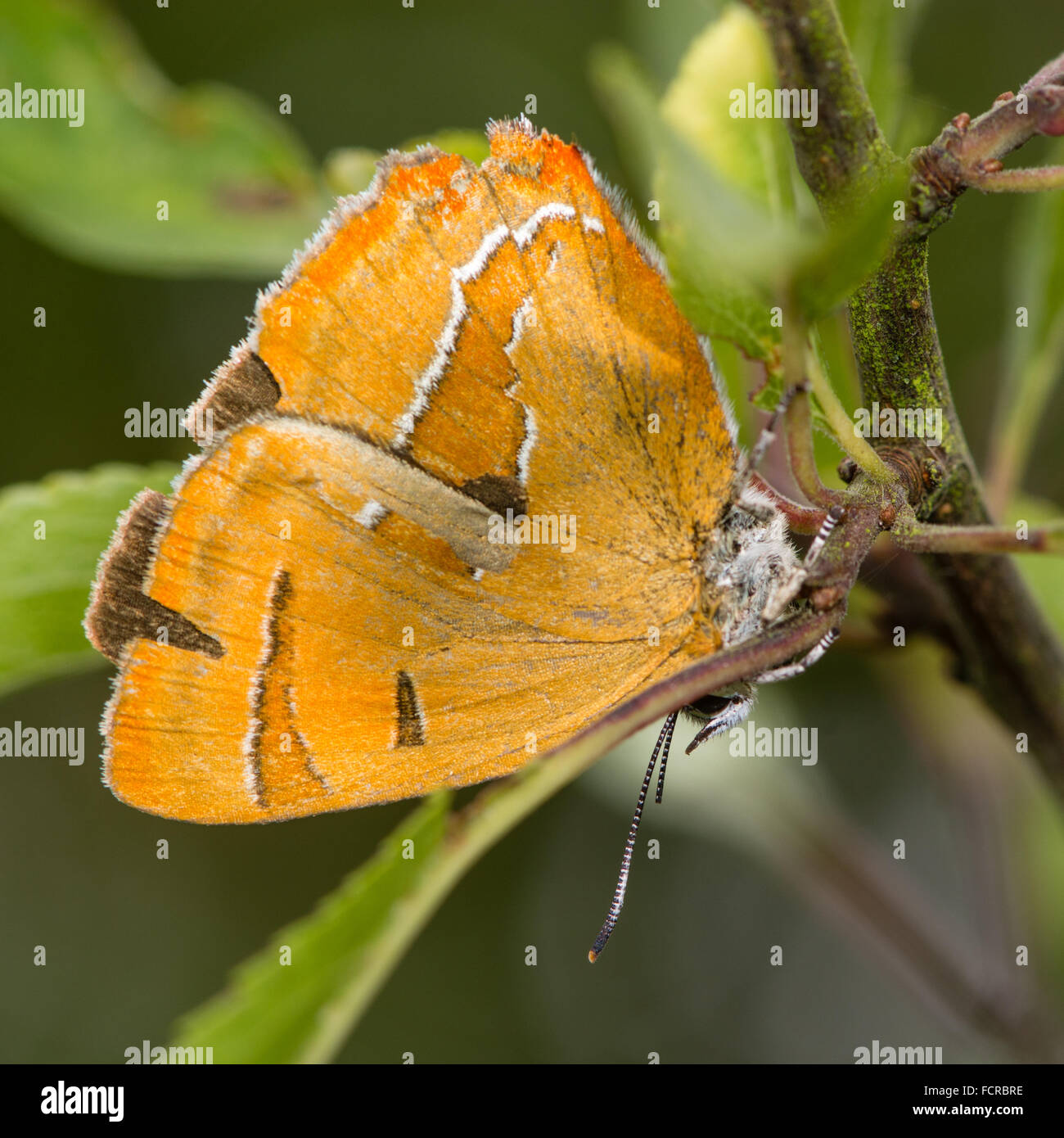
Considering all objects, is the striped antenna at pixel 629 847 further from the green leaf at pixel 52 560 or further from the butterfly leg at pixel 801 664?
the green leaf at pixel 52 560

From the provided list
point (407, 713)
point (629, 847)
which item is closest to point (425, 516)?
point (407, 713)

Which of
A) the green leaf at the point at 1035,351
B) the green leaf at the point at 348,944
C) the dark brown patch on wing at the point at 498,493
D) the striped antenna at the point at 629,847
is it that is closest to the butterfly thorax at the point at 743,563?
the striped antenna at the point at 629,847

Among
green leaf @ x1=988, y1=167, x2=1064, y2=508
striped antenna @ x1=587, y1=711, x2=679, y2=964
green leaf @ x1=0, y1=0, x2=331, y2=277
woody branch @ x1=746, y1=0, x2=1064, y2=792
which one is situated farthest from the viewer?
green leaf @ x1=0, y1=0, x2=331, y2=277

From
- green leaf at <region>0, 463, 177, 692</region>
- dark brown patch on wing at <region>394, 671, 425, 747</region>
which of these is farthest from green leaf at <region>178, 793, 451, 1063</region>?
green leaf at <region>0, 463, 177, 692</region>

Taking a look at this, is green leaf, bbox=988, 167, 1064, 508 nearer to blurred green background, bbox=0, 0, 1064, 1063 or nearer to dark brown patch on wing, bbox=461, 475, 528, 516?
dark brown patch on wing, bbox=461, 475, 528, 516

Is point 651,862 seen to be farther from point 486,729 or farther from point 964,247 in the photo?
point 486,729
